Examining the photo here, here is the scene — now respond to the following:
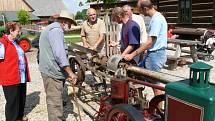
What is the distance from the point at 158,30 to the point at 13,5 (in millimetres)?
51995

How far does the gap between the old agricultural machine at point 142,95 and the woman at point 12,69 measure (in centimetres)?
130

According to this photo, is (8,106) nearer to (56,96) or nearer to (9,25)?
(56,96)

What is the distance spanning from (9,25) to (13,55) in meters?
0.47

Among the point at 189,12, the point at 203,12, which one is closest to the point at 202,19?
the point at 203,12

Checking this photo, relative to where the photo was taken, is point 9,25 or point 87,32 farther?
point 87,32

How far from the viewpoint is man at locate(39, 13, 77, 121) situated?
4.28m

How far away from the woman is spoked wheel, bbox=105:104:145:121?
1.76 meters

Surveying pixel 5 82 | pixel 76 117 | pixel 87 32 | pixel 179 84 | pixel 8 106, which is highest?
pixel 87 32

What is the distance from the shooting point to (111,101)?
4.36 m

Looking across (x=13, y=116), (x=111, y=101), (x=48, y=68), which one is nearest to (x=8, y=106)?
(x=13, y=116)

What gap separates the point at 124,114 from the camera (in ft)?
12.3

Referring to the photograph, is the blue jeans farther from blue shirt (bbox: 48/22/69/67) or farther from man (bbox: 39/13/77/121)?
blue shirt (bbox: 48/22/69/67)

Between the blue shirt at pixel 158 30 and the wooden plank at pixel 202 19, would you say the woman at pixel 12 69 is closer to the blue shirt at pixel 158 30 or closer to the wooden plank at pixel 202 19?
the blue shirt at pixel 158 30

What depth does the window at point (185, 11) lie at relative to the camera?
18.2 meters
